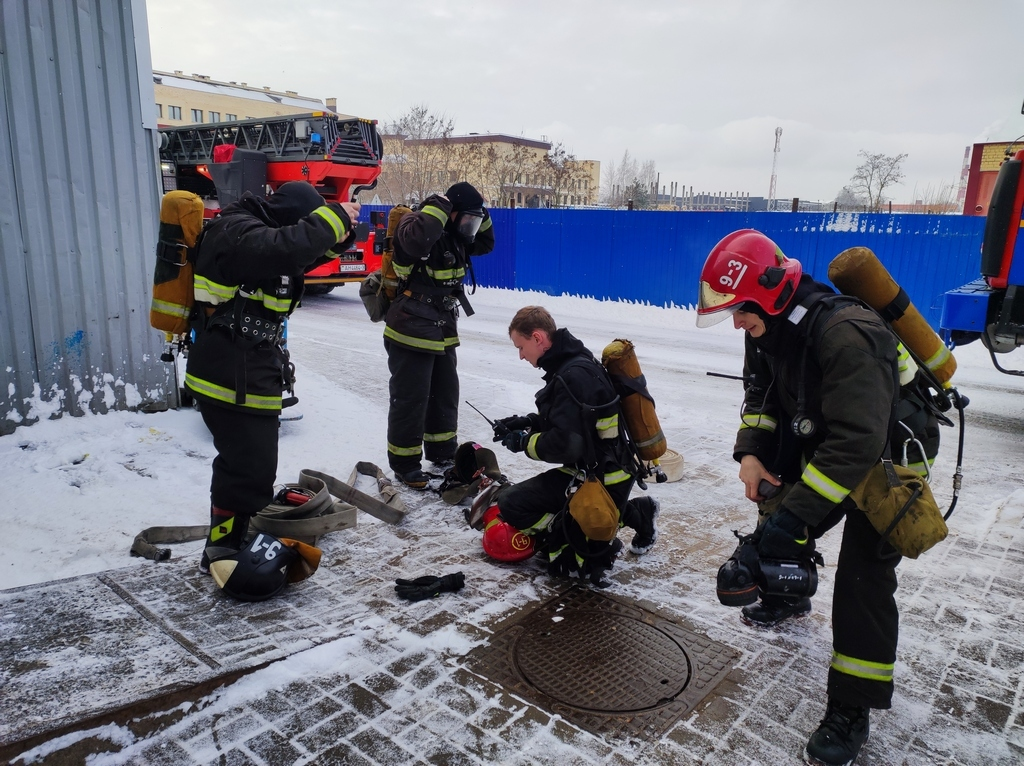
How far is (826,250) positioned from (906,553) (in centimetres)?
1172

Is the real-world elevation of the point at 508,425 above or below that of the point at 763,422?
below

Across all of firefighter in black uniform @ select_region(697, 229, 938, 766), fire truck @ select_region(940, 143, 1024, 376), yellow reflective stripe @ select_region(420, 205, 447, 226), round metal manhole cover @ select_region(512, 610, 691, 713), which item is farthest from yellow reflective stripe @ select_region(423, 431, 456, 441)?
fire truck @ select_region(940, 143, 1024, 376)

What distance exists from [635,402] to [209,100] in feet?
220

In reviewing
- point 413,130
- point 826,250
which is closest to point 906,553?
point 826,250

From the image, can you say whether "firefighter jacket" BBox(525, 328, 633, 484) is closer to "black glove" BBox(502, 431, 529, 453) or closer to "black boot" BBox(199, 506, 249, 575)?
"black glove" BBox(502, 431, 529, 453)

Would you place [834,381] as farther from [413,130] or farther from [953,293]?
[413,130]

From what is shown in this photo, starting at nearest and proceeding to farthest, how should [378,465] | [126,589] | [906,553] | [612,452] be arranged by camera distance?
[906,553], [126,589], [612,452], [378,465]

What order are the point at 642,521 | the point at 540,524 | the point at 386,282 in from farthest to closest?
the point at 386,282 → the point at 642,521 → the point at 540,524

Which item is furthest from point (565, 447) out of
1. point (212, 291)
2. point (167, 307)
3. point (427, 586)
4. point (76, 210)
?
point (76, 210)

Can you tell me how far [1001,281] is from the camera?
6.79m

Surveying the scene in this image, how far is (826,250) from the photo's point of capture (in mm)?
12828

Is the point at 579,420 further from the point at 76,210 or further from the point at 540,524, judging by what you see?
the point at 76,210

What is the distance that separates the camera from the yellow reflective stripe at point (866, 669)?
2.48m

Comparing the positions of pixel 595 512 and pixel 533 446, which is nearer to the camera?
pixel 595 512
